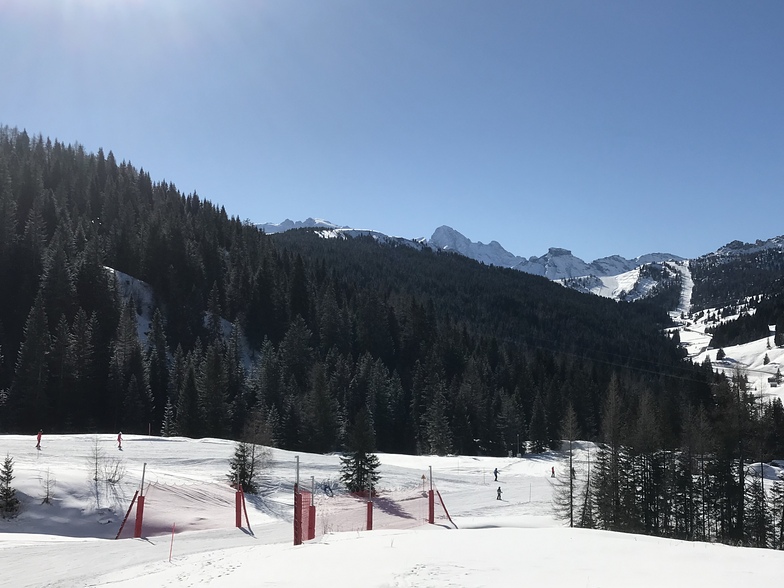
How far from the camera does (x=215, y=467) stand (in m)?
40.3

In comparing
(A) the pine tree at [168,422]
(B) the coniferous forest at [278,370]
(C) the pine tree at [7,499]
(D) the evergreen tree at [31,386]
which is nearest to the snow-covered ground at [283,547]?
(C) the pine tree at [7,499]

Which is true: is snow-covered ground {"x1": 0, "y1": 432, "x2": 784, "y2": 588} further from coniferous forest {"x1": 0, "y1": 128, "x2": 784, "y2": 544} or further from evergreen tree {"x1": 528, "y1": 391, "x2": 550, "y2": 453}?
evergreen tree {"x1": 528, "y1": 391, "x2": 550, "y2": 453}

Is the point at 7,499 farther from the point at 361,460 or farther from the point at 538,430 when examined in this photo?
the point at 538,430

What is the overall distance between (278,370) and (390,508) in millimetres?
50807

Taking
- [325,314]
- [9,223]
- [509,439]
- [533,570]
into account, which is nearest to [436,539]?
[533,570]

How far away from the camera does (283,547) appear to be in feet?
58.7

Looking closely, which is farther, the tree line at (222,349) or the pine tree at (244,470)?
the tree line at (222,349)

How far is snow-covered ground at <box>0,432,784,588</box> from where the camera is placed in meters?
11.9

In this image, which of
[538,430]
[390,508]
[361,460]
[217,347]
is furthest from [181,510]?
[538,430]

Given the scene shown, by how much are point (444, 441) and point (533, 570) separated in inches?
2478

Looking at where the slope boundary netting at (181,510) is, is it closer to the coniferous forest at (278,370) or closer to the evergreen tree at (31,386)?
the coniferous forest at (278,370)

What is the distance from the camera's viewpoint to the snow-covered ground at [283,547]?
11.9m

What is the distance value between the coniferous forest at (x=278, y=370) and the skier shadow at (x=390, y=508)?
6845 millimetres

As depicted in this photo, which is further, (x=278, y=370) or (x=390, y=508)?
(x=278, y=370)
